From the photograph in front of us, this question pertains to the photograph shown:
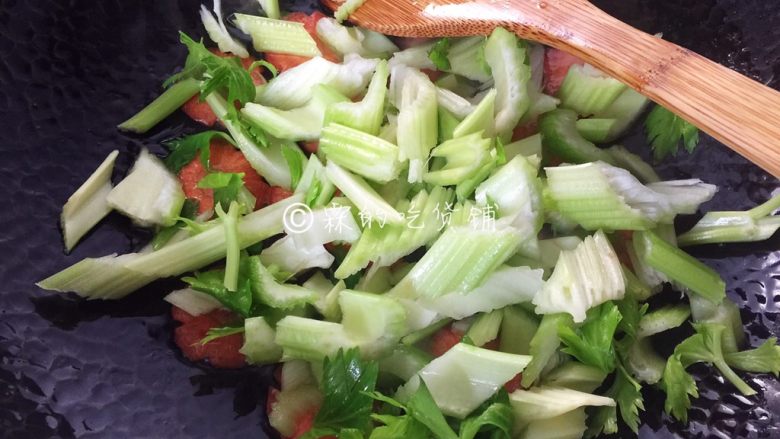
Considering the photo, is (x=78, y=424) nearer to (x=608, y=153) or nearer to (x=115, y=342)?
(x=115, y=342)

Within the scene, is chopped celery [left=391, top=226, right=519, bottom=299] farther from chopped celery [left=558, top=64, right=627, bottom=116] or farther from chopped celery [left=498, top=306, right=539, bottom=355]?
chopped celery [left=558, top=64, right=627, bottom=116]

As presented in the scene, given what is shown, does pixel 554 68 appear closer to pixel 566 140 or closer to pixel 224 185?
pixel 566 140

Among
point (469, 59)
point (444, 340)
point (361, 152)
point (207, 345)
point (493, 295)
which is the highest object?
point (469, 59)

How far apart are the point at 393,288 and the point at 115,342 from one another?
1.58 ft

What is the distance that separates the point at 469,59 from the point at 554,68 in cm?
19

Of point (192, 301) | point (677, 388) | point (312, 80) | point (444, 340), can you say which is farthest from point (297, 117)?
point (677, 388)

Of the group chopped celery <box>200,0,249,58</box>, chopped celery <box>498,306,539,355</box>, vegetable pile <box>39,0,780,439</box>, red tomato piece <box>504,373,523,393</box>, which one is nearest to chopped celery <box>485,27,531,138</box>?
vegetable pile <box>39,0,780,439</box>

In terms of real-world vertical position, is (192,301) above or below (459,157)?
below

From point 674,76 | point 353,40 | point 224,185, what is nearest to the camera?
point 674,76

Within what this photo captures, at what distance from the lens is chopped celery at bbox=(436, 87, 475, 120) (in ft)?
4.13

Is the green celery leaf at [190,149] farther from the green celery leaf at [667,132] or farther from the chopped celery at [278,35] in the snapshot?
the green celery leaf at [667,132]

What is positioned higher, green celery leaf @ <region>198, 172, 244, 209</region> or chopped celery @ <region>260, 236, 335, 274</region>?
green celery leaf @ <region>198, 172, 244, 209</region>

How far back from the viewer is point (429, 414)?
101cm

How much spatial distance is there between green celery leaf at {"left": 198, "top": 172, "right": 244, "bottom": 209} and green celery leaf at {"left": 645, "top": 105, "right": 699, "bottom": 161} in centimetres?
78
